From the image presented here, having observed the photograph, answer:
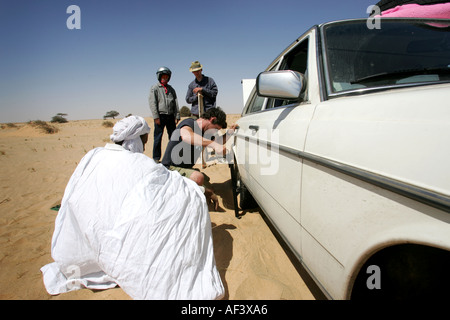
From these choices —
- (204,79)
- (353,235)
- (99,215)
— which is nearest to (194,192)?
(99,215)

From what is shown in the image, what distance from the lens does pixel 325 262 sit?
3.29 feet

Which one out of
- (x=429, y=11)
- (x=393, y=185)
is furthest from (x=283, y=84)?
(x=429, y=11)

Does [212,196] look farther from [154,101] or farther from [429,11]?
[154,101]

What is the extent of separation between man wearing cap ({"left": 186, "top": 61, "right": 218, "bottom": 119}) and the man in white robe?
350 centimetres

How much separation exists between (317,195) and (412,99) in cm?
53

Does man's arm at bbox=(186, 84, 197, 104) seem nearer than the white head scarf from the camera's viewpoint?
No

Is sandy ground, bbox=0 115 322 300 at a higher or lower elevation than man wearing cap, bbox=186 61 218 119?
lower

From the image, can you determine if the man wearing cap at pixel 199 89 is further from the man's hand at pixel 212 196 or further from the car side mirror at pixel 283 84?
the car side mirror at pixel 283 84

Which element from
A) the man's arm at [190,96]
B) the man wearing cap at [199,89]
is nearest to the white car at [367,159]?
the man wearing cap at [199,89]

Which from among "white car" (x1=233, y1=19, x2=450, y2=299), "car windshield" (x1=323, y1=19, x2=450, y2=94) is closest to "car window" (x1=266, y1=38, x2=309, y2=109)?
"white car" (x1=233, y1=19, x2=450, y2=299)

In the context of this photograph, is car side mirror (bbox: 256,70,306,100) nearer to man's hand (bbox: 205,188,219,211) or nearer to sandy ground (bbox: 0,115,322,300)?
sandy ground (bbox: 0,115,322,300)

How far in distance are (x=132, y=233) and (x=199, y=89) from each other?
13.3 feet

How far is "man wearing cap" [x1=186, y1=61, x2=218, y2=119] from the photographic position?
4.83 m

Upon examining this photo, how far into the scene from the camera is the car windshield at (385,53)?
3.57ft
